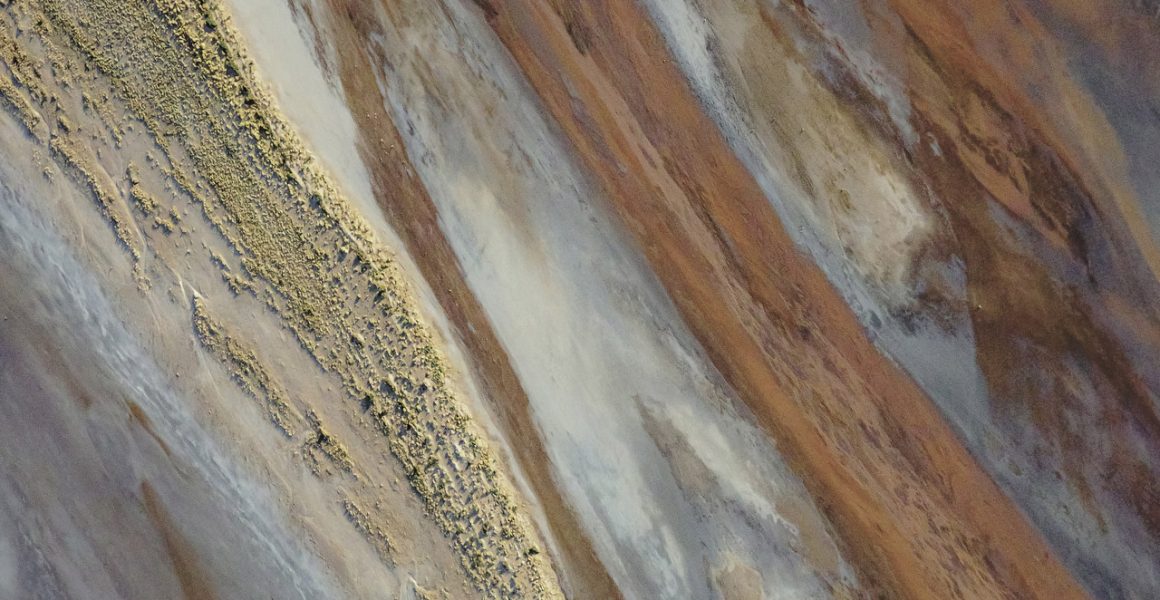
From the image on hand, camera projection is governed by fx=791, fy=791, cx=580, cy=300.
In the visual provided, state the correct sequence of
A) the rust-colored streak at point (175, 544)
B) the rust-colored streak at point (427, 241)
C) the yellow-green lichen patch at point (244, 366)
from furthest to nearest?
the rust-colored streak at point (175, 544)
the rust-colored streak at point (427, 241)
the yellow-green lichen patch at point (244, 366)

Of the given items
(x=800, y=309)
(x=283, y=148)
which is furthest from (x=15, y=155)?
(x=800, y=309)

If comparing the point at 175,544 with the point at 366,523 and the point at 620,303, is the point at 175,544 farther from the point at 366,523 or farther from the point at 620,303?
the point at 620,303

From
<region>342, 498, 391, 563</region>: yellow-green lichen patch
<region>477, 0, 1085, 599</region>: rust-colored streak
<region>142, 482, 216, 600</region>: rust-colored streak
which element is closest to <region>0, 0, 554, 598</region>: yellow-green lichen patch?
<region>342, 498, 391, 563</region>: yellow-green lichen patch

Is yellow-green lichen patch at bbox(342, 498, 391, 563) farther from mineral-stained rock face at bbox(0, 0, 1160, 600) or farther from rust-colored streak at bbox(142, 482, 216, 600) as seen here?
rust-colored streak at bbox(142, 482, 216, 600)

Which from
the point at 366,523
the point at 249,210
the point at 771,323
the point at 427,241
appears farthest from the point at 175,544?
the point at 771,323

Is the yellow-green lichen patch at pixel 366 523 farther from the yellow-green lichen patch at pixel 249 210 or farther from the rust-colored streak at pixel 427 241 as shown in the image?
the rust-colored streak at pixel 427 241

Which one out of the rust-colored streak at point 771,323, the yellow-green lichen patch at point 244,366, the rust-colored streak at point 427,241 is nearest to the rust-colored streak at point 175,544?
the yellow-green lichen patch at point 244,366

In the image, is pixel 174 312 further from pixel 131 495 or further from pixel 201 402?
pixel 131 495
